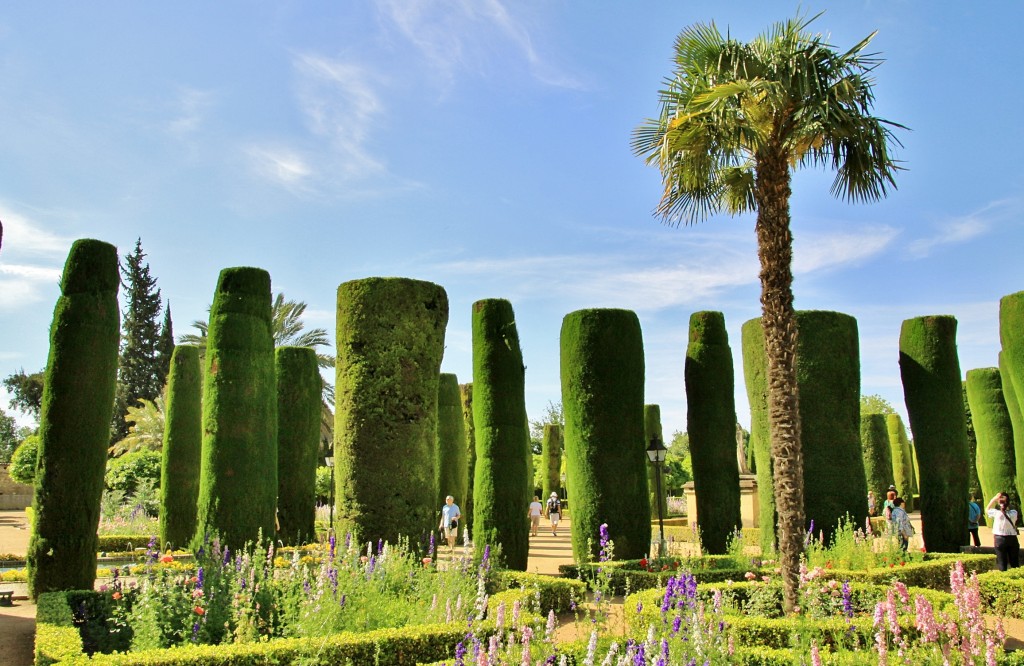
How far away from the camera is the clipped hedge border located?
588 centimetres

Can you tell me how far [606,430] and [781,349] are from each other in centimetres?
487

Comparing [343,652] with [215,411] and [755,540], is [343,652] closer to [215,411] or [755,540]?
[215,411]

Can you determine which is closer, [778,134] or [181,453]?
[778,134]

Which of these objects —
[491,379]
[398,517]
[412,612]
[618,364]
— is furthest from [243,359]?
[412,612]

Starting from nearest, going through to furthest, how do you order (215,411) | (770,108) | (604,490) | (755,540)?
(770,108), (604,490), (215,411), (755,540)

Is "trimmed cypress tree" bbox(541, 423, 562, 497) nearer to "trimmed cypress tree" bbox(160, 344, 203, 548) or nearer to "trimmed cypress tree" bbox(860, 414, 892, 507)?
"trimmed cypress tree" bbox(860, 414, 892, 507)

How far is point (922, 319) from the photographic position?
1606 centimetres

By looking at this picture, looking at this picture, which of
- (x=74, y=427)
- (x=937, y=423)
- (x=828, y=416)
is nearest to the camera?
(x=74, y=427)

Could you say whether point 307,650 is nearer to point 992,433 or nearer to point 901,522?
point 901,522

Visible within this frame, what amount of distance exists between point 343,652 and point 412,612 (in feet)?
4.00

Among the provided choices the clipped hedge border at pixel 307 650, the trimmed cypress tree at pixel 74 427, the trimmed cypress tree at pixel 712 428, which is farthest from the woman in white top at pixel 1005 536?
the trimmed cypress tree at pixel 74 427

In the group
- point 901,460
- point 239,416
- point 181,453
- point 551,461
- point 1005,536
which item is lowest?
point 1005,536

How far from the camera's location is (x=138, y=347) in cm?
5631

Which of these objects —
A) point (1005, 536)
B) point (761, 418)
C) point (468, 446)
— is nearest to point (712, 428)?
point (761, 418)
